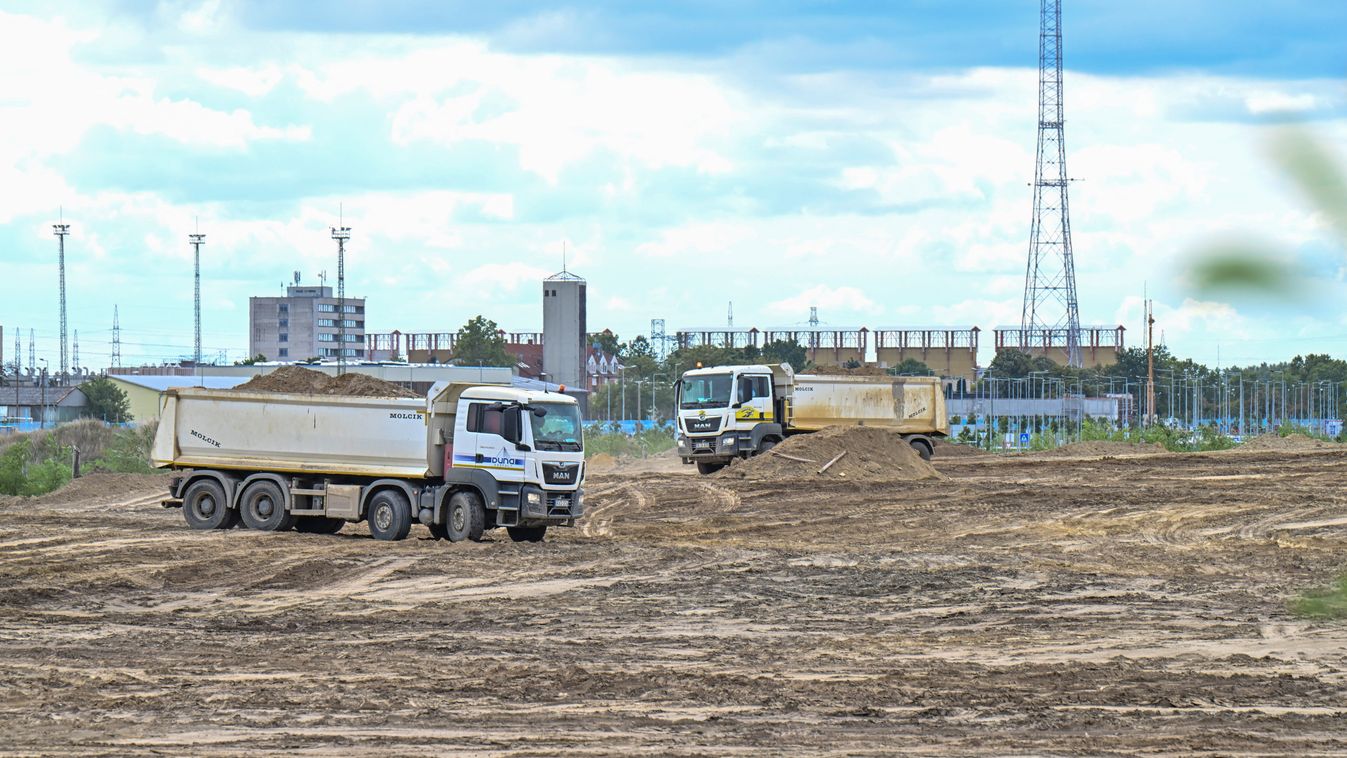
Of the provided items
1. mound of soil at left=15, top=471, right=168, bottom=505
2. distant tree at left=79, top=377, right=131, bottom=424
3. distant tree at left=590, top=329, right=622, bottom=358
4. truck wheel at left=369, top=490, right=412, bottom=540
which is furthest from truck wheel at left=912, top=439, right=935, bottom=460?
distant tree at left=590, top=329, right=622, bottom=358

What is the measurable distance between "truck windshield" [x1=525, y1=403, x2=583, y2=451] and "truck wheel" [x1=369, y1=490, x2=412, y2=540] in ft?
8.11

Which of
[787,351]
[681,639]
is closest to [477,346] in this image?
[787,351]

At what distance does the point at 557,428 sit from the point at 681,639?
34.9 feet

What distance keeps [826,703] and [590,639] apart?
4.42 metres

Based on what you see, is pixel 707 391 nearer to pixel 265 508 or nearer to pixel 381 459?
pixel 265 508

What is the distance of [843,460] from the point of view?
44281 mm

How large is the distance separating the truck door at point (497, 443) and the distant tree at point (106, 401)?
78989 mm

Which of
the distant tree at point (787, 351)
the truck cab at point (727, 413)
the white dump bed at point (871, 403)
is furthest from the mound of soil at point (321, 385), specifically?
the distant tree at point (787, 351)

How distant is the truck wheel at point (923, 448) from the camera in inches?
1955

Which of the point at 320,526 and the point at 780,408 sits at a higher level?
the point at 780,408

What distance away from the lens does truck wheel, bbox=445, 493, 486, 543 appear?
26.5 meters

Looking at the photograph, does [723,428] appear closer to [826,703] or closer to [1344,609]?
[826,703]

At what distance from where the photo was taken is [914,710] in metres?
12.1

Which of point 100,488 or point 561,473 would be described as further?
point 100,488
